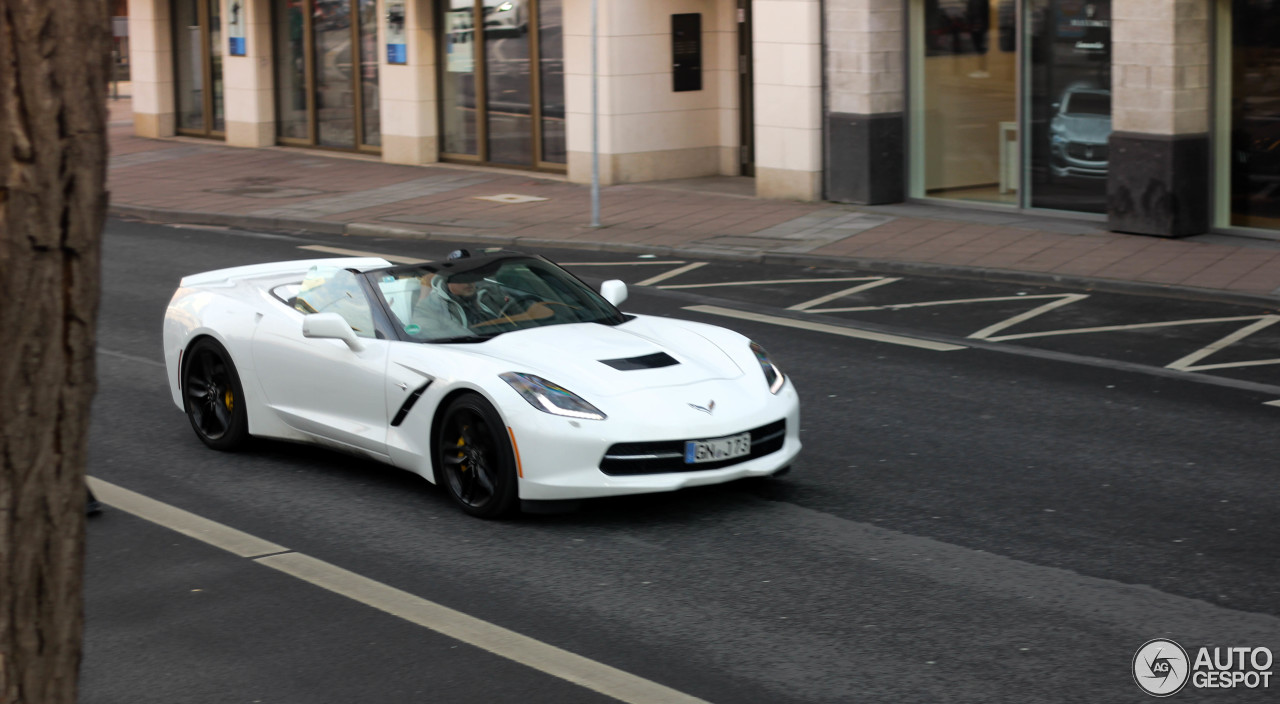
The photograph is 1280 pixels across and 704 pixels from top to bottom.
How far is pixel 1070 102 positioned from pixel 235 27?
1669 cm

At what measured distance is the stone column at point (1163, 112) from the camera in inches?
626

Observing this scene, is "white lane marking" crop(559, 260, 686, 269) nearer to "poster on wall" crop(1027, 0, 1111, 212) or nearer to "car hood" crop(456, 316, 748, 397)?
"poster on wall" crop(1027, 0, 1111, 212)

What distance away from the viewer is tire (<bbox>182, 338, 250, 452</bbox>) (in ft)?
28.9

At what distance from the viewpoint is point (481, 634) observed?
19.8ft

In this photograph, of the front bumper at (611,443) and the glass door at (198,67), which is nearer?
the front bumper at (611,443)

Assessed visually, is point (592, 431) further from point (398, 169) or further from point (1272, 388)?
point (398, 169)

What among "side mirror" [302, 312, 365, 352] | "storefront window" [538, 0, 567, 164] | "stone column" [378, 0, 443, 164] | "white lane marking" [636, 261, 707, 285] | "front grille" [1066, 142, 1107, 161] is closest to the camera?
"side mirror" [302, 312, 365, 352]

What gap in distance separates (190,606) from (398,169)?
18.7 metres

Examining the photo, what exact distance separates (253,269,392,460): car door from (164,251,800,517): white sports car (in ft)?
0.03

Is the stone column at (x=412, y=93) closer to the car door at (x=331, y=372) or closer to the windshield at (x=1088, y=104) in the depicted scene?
the windshield at (x=1088, y=104)

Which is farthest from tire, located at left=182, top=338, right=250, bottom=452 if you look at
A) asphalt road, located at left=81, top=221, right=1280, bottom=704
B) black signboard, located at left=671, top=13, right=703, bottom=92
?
black signboard, located at left=671, top=13, right=703, bottom=92

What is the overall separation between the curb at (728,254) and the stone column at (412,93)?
503 centimetres

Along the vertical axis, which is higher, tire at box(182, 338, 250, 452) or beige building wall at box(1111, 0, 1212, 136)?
beige building wall at box(1111, 0, 1212, 136)

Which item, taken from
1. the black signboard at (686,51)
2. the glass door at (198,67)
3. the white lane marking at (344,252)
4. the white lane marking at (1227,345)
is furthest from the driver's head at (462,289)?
the glass door at (198,67)
